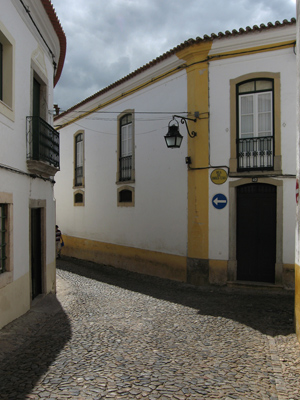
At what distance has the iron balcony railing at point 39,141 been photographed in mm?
6906

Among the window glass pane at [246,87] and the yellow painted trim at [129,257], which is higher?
the window glass pane at [246,87]

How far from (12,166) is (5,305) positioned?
2.12 meters

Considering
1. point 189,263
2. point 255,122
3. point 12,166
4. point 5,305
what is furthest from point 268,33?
point 5,305

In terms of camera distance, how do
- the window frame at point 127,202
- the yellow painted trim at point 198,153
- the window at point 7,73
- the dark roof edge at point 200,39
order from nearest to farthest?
the window at point 7,73
the dark roof edge at point 200,39
the yellow painted trim at point 198,153
the window frame at point 127,202

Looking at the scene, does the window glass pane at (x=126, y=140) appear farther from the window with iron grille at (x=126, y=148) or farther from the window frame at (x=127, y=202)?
the window frame at (x=127, y=202)

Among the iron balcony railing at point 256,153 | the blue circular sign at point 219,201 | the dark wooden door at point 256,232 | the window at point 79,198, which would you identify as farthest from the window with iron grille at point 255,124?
the window at point 79,198

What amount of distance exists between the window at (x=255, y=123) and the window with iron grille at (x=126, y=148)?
4142mm

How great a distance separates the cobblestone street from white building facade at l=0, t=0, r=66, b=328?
0.61 meters

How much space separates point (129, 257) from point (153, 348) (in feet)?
24.5

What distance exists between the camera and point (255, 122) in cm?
935

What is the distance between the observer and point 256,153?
9273 millimetres

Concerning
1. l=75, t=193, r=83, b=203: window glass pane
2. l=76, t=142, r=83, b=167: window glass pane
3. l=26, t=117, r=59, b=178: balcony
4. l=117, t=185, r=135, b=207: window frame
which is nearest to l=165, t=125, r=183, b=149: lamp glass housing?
l=26, t=117, r=59, b=178: balcony

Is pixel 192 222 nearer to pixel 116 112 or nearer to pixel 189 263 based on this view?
pixel 189 263

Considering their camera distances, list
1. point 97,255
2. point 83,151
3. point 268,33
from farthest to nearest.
Result: point 83,151, point 97,255, point 268,33
